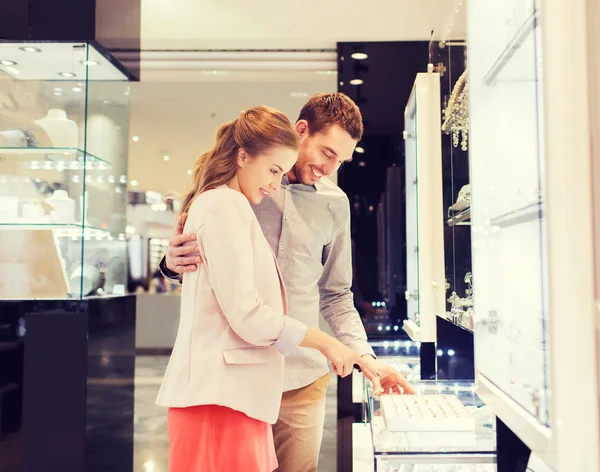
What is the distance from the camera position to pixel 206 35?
4047 millimetres

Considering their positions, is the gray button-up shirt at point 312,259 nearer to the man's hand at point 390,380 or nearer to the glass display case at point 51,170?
the man's hand at point 390,380

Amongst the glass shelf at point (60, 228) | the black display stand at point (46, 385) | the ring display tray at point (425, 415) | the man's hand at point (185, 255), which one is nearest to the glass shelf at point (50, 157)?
the glass shelf at point (60, 228)

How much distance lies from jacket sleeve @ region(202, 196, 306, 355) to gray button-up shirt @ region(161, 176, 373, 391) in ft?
1.73

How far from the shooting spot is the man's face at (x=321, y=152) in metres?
2.00

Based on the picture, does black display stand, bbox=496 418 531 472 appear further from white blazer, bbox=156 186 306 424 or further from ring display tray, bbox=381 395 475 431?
white blazer, bbox=156 186 306 424

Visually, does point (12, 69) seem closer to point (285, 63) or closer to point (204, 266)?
point (285, 63)

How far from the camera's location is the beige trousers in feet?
6.07

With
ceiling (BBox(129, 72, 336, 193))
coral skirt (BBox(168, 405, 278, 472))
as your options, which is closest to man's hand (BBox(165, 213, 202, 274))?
coral skirt (BBox(168, 405, 278, 472))

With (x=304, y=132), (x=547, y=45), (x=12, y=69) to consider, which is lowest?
(x=547, y=45)

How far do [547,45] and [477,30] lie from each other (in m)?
0.55

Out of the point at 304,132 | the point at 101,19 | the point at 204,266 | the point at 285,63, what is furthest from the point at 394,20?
the point at 204,266

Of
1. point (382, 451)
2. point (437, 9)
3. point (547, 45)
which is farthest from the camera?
point (437, 9)

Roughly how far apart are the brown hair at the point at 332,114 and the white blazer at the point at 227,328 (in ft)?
2.39

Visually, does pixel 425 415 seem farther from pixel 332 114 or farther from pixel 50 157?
pixel 50 157
